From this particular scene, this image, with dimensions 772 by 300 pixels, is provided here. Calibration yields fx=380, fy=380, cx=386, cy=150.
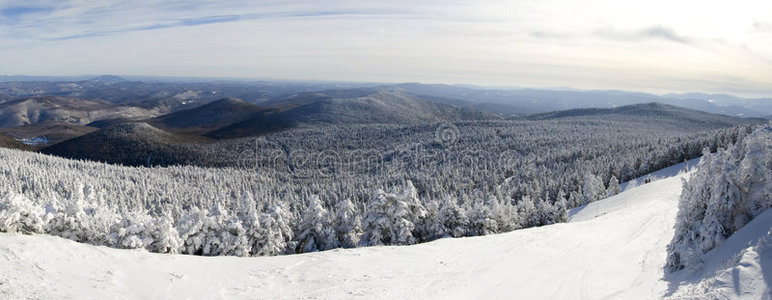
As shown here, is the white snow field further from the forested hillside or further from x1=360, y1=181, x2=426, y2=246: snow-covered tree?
x1=360, y1=181, x2=426, y2=246: snow-covered tree

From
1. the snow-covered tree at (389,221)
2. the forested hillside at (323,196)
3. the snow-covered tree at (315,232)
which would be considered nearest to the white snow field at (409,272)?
the forested hillside at (323,196)

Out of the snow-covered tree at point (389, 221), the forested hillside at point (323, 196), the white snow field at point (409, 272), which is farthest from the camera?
the snow-covered tree at point (389, 221)

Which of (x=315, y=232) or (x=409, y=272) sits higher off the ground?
(x=409, y=272)

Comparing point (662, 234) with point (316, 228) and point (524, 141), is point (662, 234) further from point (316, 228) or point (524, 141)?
point (524, 141)

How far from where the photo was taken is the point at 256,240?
1261 inches

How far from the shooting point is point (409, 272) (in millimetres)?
20203

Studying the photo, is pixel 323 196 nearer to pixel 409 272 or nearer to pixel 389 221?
pixel 389 221

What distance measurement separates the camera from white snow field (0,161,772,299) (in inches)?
551

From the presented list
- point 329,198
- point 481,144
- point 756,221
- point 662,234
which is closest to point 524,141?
point 481,144

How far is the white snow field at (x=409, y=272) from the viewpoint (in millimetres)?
13992

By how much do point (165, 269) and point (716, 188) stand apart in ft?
83.2

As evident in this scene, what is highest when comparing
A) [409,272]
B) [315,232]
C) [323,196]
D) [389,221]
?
[409,272]

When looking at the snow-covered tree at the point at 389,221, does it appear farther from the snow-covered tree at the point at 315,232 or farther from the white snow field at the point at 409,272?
the white snow field at the point at 409,272

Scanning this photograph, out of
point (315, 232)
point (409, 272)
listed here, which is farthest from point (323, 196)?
point (409, 272)
